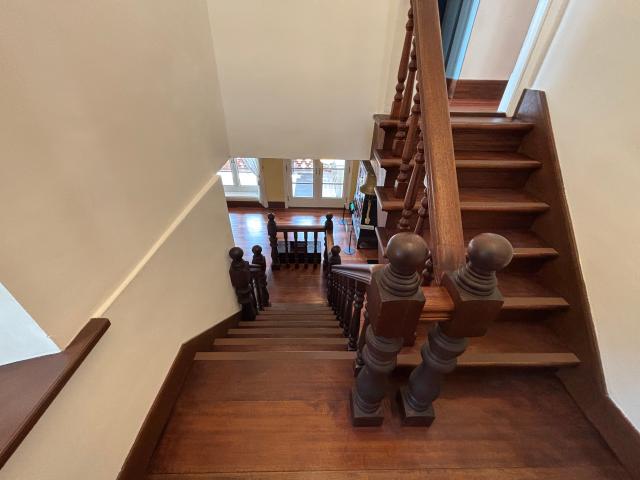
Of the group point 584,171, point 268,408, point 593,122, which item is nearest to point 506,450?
point 268,408

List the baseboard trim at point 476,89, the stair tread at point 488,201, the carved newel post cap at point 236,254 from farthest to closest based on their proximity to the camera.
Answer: the baseboard trim at point 476,89 < the carved newel post cap at point 236,254 < the stair tread at point 488,201

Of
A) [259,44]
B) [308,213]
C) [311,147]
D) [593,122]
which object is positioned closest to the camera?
[593,122]

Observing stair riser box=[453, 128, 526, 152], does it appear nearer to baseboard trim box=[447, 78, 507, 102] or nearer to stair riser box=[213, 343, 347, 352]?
stair riser box=[213, 343, 347, 352]

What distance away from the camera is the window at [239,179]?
660 centimetres

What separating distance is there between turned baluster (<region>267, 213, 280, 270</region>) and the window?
285cm

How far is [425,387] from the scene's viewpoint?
33.9 inches

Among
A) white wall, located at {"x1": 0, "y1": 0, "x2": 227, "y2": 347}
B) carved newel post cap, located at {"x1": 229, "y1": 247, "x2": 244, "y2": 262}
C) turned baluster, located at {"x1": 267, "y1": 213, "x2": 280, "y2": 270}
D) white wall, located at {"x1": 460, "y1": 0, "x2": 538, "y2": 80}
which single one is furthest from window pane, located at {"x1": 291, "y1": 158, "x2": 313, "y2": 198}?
white wall, located at {"x1": 0, "y1": 0, "x2": 227, "y2": 347}

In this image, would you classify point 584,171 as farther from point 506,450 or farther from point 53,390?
point 53,390

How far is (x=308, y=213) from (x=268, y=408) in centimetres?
602

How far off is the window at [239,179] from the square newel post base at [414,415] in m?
6.14

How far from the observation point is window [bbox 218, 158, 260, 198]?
6598 mm

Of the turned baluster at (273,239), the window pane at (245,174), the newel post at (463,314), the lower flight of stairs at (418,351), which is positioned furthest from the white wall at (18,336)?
the window pane at (245,174)

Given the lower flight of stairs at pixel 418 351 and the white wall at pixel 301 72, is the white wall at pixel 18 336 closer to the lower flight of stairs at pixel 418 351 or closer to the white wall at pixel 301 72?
the lower flight of stairs at pixel 418 351

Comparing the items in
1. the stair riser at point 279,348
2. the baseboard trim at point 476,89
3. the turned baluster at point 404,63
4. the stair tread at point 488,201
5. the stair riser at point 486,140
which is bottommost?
the stair riser at point 279,348
